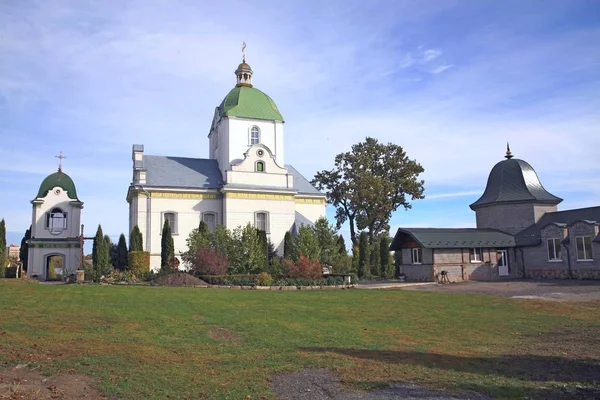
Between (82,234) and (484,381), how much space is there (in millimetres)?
34276

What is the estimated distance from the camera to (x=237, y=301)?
1839 centimetres

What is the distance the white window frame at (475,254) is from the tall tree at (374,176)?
14.6m

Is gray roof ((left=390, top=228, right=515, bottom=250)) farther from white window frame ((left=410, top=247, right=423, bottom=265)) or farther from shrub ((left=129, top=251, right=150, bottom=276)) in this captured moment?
shrub ((left=129, top=251, right=150, bottom=276))

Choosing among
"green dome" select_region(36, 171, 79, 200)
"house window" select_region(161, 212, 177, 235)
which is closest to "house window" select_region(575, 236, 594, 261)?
"house window" select_region(161, 212, 177, 235)

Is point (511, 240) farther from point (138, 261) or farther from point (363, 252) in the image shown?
point (138, 261)

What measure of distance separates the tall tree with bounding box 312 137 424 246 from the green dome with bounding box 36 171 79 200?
22950mm

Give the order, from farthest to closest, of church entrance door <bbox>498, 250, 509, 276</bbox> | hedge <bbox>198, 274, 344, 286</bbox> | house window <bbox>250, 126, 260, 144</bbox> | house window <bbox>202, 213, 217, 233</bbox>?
house window <bbox>250, 126, 260, 144</bbox> < house window <bbox>202, 213, 217, 233</bbox> < church entrance door <bbox>498, 250, 509, 276</bbox> < hedge <bbox>198, 274, 344, 286</bbox>

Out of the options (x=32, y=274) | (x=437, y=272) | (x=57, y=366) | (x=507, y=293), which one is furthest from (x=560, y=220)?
(x=32, y=274)

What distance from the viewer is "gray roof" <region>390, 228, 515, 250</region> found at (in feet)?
106

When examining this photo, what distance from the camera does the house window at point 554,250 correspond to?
31.3m

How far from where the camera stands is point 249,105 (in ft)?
135

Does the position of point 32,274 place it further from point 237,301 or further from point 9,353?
point 9,353

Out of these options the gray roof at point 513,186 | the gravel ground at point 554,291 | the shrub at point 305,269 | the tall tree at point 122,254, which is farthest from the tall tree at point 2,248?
the gray roof at point 513,186

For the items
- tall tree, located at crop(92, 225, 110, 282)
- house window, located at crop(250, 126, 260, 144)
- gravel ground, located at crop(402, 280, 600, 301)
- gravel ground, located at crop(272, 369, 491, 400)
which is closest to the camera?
gravel ground, located at crop(272, 369, 491, 400)
